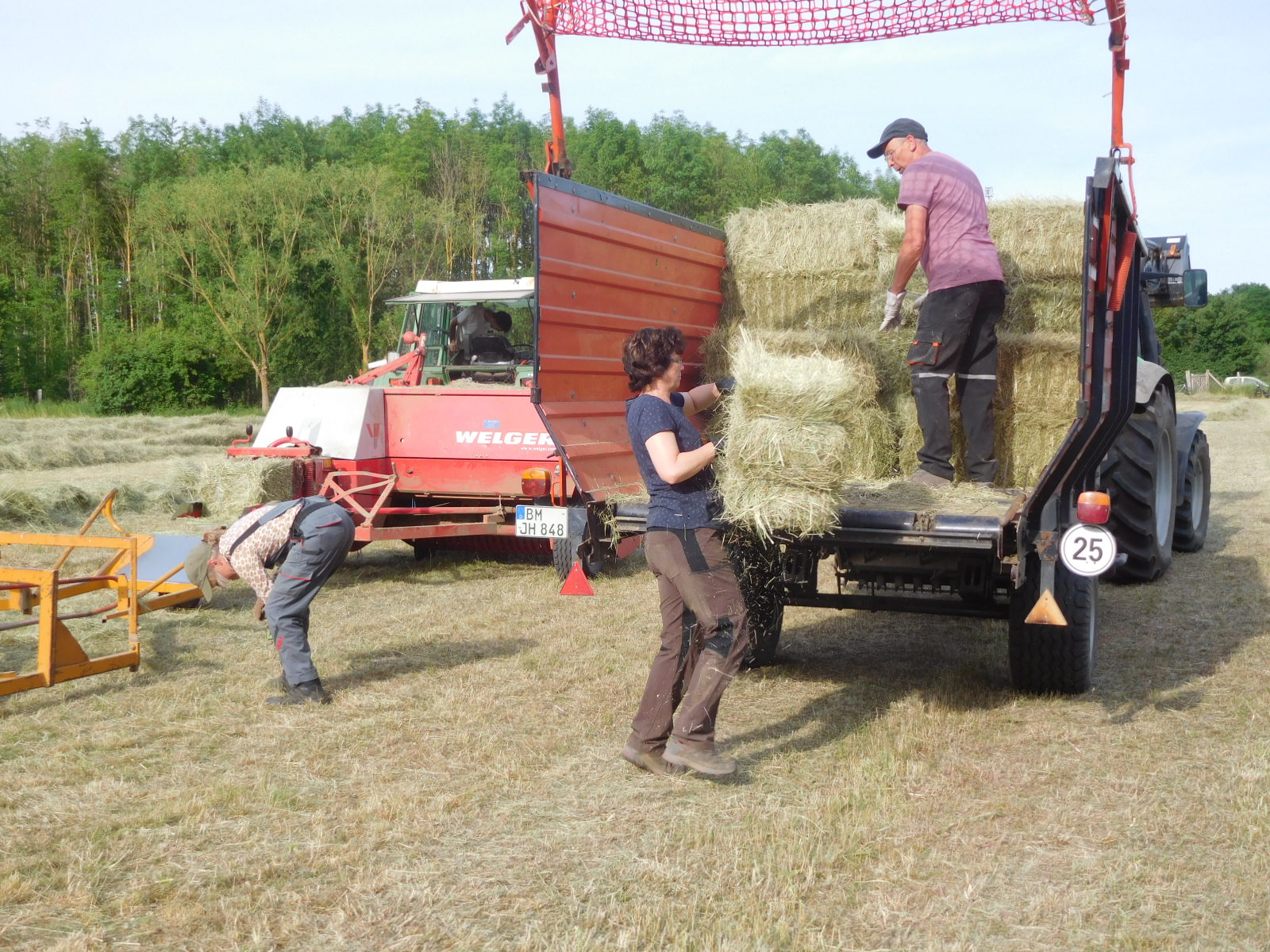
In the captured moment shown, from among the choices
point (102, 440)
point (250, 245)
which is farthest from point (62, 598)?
point (250, 245)

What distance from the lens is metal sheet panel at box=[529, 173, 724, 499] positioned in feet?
17.7

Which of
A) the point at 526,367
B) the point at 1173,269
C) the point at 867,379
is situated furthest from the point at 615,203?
the point at 1173,269

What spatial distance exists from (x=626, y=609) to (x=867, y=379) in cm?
232

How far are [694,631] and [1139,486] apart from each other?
13.7 ft

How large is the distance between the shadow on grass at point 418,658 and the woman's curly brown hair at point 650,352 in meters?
2.34

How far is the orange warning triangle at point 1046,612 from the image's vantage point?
4.21 m

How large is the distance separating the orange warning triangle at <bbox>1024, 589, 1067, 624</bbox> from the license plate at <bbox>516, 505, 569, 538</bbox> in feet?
7.47

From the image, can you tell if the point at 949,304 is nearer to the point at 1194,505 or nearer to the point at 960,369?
the point at 960,369

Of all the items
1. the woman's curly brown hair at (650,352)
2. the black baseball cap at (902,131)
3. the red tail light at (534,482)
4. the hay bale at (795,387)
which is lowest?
the red tail light at (534,482)

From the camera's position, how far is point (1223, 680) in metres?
5.45

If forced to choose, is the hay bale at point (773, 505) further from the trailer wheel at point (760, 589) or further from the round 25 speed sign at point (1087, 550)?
the round 25 speed sign at point (1087, 550)

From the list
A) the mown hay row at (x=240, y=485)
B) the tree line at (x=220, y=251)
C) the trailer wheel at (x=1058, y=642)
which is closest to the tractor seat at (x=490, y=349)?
the mown hay row at (x=240, y=485)

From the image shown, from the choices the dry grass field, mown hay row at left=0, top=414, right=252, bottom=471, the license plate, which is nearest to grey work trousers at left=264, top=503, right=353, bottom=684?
the dry grass field

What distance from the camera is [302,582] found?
5.31 metres
